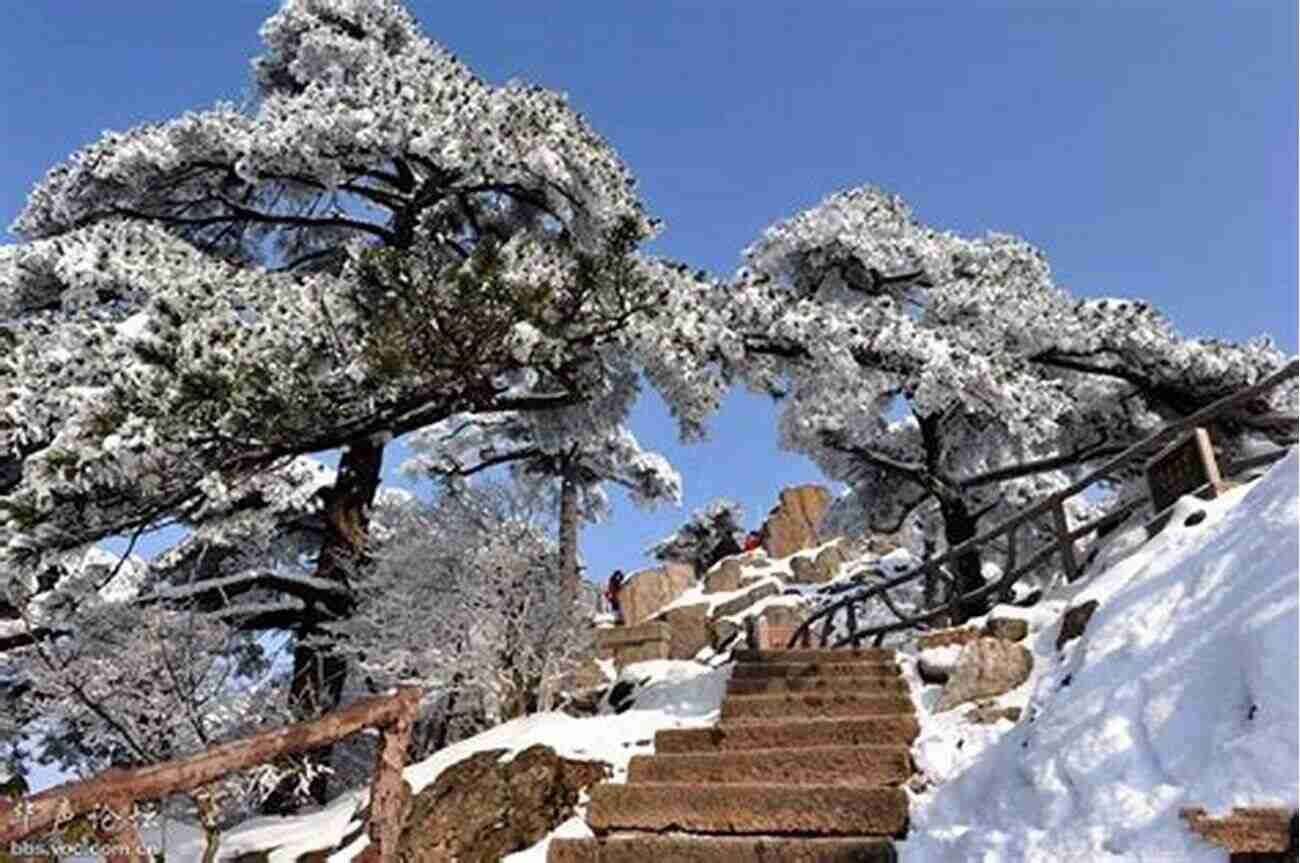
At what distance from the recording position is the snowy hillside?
3285 mm

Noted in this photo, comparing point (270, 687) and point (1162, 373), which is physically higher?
point (1162, 373)

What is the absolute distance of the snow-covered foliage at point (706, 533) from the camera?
4134 centimetres

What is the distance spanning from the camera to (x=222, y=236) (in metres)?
12.6

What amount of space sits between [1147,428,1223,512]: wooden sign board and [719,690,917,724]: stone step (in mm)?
2805

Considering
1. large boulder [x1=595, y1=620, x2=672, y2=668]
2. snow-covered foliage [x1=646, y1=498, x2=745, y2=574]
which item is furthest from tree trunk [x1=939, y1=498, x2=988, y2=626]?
snow-covered foliage [x1=646, y1=498, x2=745, y2=574]

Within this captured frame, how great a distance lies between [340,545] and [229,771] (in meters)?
8.62

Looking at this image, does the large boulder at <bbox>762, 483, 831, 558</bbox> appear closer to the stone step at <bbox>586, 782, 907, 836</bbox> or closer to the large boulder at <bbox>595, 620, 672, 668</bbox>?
the large boulder at <bbox>595, 620, 672, 668</bbox>

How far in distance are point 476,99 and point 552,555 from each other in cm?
598

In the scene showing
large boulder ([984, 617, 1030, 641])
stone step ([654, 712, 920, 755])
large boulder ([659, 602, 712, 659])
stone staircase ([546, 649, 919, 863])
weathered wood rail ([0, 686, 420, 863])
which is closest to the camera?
weathered wood rail ([0, 686, 420, 863])

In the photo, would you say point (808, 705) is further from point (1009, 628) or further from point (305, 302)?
point (305, 302)

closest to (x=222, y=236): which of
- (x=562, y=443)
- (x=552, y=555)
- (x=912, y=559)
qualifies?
(x=562, y=443)

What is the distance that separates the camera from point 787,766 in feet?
20.0

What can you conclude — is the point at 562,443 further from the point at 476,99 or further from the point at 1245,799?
the point at 1245,799

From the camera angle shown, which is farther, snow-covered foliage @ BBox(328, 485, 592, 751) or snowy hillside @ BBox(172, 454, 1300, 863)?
snow-covered foliage @ BBox(328, 485, 592, 751)
